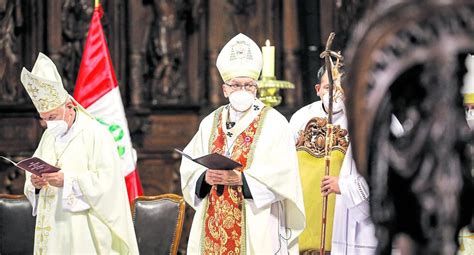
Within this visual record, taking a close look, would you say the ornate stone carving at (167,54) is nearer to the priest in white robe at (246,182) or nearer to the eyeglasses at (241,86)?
the priest in white robe at (246,182)

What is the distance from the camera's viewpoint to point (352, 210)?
15.0 ft

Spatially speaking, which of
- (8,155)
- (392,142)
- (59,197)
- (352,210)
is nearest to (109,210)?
(59,197)

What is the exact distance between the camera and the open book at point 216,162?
4.18m

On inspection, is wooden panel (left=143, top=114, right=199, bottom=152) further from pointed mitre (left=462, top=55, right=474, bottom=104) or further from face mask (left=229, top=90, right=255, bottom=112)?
pointed mitre (left=462, top=55, right=474, bottom=104)

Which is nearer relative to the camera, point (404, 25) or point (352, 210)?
point (404, 25)

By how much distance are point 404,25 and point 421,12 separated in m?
0.02

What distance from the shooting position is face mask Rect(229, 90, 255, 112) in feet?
15.3

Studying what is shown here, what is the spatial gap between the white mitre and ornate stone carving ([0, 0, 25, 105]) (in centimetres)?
429

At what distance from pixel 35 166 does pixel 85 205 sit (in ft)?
1.64

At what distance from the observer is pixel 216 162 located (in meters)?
4.25

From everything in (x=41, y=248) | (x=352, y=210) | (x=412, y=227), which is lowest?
(x=41, y=248)

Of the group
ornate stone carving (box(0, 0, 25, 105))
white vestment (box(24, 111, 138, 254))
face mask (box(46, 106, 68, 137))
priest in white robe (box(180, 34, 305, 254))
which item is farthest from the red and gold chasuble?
ornate stone carving (box(0, 0, 25, 105))

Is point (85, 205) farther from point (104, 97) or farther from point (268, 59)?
point (104, 97)

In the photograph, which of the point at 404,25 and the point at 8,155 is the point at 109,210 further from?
the point at 404,25
